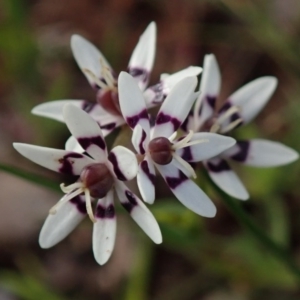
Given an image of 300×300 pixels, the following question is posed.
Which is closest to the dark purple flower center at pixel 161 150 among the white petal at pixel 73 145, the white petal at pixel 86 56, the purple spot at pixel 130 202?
the purple spot at pixel 130 202

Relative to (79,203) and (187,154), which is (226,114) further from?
(79,203)

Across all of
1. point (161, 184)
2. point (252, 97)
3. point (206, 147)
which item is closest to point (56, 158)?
point (206, 147)

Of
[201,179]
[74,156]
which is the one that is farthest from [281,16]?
[74,156]

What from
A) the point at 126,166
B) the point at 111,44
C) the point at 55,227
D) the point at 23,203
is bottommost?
the point at 23,203

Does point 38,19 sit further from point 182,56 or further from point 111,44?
point 182,56

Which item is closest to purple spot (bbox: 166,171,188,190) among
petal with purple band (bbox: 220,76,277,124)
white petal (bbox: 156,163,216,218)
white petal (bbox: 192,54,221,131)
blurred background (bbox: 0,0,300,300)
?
white petal (bbox: 156,163,216,218)

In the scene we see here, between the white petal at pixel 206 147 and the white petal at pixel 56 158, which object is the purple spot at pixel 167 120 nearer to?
the white petal at pixel 206 147
